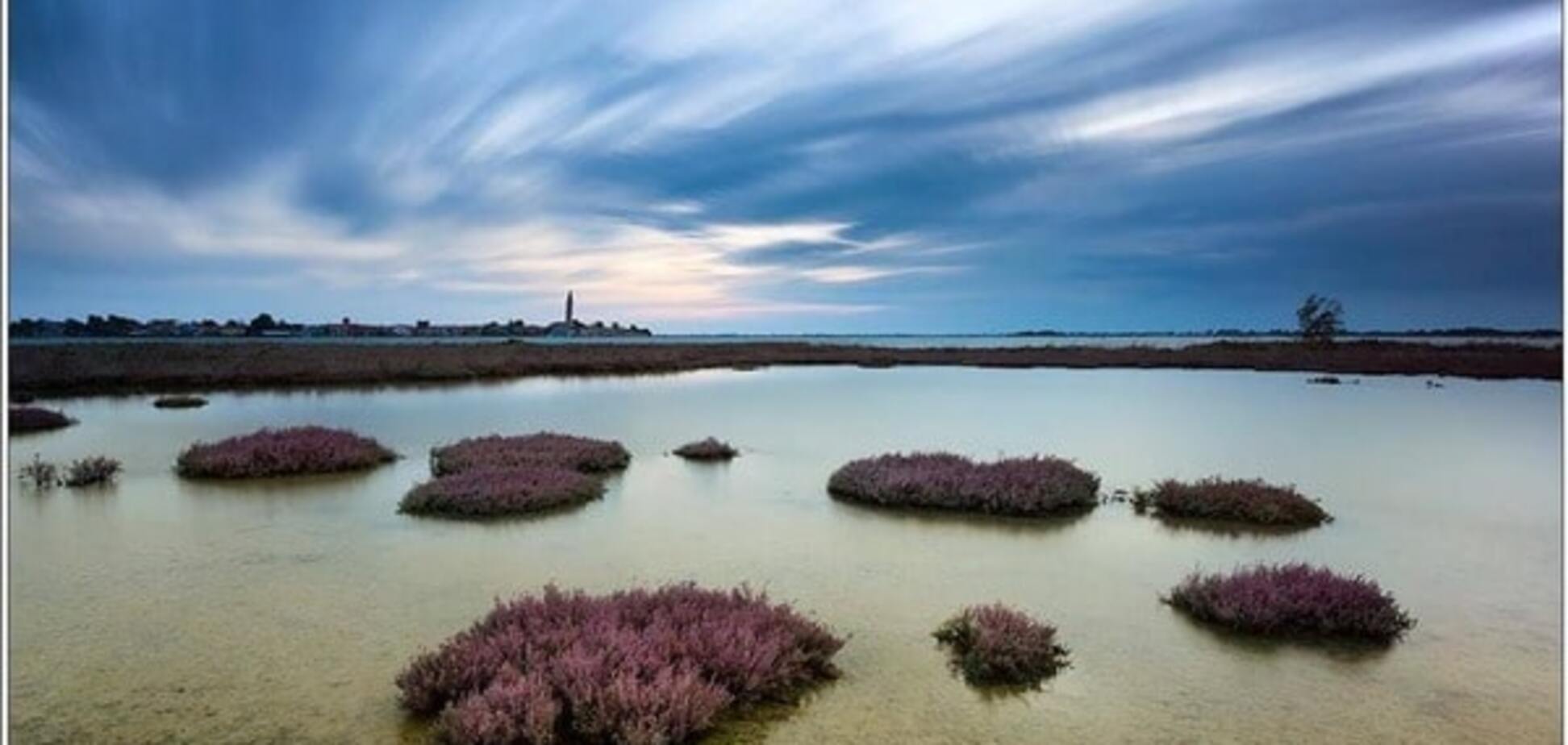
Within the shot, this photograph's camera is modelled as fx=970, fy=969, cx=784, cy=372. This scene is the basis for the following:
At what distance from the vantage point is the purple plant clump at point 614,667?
21.1 feet

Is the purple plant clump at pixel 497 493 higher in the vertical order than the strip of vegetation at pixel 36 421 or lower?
lower

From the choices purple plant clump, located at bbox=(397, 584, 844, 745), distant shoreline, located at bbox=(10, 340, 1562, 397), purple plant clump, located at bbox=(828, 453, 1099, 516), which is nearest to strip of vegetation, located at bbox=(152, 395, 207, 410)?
distant shoreline, located at bbox=(10, 340, 1562, 397)

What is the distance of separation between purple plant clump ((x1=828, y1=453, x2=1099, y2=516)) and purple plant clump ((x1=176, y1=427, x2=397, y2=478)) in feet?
32.9

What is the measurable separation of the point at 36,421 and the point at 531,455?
16.4 meters

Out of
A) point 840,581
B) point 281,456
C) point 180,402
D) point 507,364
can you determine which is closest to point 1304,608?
point 840,581

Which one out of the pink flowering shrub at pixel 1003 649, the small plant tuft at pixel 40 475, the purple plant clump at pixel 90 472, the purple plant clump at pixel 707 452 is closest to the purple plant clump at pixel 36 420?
the small plant tuft at pixel 40 475

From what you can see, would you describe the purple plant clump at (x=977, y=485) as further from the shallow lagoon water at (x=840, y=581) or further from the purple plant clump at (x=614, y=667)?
the purple plant clump at (x=614, y=667)

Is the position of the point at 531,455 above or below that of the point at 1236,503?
above

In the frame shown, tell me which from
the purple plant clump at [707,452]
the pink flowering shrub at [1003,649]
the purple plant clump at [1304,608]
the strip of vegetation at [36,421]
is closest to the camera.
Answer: the pink flowering shrub at [1003,649]

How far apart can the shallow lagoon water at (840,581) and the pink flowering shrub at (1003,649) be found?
0.26 m

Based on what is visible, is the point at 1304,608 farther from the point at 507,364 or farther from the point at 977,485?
the point at 507,364

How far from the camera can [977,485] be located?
52.7 feet

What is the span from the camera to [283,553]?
12.2m

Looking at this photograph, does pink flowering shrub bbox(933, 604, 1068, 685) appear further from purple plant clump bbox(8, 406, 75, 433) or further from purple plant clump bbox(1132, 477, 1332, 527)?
purple plant clump bbox(8, 406, 75, 433)
